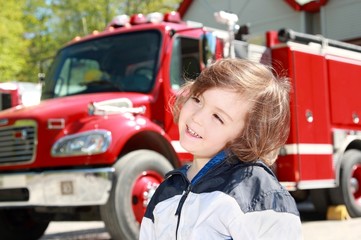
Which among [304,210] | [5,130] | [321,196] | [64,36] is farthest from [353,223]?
[64,36]

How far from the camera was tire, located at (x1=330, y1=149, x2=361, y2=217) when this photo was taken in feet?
25.2

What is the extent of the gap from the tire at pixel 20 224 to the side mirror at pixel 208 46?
228 cm

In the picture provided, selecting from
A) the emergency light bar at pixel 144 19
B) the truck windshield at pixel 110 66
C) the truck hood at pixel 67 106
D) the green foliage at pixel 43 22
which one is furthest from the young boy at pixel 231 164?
the green foliage at pixel 43 22

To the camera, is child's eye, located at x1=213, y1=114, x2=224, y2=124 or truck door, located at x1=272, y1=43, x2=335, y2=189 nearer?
child's eye, located at x1=213, y1=114, x2=224, y2=124

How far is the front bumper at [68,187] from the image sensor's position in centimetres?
516

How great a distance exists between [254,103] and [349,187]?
247 inches

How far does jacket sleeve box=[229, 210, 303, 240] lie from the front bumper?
3.57m

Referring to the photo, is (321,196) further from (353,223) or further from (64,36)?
(64,36)

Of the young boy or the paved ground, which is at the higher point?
the young boy

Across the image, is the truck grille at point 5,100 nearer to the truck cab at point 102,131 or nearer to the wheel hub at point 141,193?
the truck cab at point 102,131

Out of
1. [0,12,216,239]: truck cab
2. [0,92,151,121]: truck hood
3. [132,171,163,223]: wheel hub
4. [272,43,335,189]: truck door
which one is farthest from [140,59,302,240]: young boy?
[272,43,335,189]: truck door

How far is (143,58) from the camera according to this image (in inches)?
241

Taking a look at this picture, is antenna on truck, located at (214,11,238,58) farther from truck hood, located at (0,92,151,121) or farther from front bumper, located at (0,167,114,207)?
front bumper, located at (0,167,114,207)

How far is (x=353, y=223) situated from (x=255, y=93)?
589 cm
